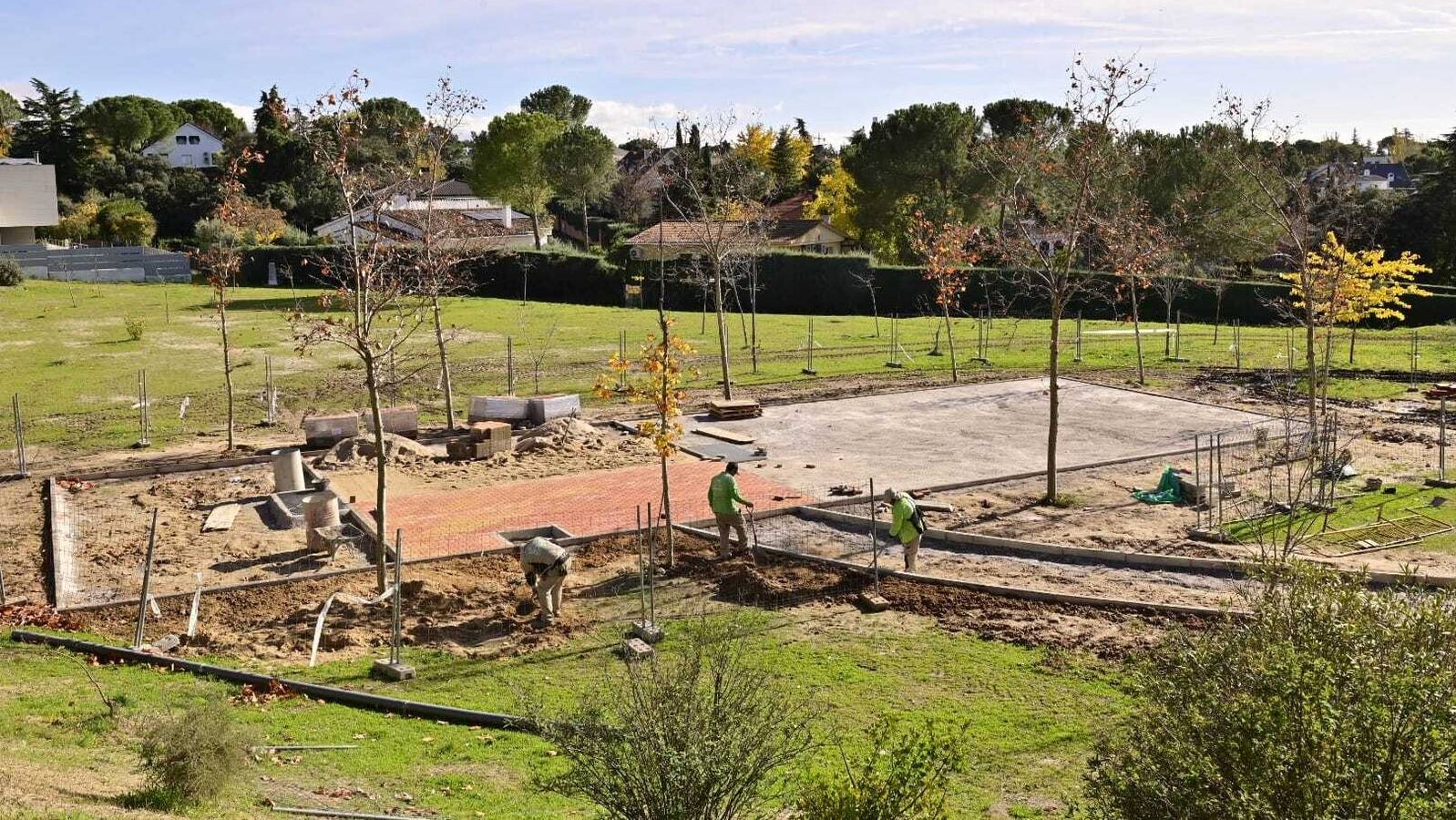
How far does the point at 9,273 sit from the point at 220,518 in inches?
1776

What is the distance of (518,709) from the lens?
13.1 m

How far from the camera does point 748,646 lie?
15188mm

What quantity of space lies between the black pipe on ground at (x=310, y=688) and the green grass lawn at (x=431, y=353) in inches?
555

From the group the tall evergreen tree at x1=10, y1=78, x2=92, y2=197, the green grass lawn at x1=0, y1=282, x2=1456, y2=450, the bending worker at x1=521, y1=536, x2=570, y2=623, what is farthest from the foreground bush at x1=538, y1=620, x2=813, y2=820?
the tall evergreen tree at x1=10, y1=78, x2=92, y2=197

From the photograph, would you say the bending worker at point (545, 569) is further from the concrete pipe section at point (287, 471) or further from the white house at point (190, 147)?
the white house at point (190, 147)

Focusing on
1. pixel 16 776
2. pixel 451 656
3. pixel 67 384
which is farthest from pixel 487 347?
pixel 16 776

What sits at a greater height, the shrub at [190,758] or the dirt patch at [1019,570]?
the shrub at [190,758]

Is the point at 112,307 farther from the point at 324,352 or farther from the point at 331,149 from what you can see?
the point at 331,149

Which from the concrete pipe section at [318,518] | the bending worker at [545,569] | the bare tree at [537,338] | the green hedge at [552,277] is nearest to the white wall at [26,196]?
the green hedge at [552,277]

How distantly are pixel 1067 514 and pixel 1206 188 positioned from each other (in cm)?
4552

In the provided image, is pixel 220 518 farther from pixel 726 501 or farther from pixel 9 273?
pixel 9 273

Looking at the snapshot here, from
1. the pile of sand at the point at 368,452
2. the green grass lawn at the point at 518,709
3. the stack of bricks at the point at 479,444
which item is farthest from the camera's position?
the stack of bricks at the point at 479,444

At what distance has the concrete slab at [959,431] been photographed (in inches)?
977

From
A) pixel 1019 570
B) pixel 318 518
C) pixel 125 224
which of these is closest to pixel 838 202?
pixel 125 224
